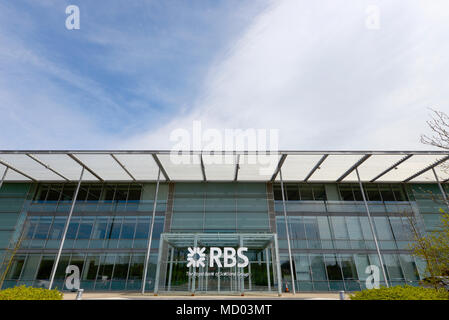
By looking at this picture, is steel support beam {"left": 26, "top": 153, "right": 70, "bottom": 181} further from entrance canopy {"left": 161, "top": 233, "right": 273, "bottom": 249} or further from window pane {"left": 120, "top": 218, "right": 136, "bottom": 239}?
entrance canopy {"left": 161, "top": 233, "right": 273, "bottom": 249}

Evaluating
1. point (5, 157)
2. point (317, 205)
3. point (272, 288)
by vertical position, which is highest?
point (5, 157)

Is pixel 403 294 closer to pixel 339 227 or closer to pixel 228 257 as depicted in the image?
pixel 228 257

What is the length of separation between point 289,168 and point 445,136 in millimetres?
13466

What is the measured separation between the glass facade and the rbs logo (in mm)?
483

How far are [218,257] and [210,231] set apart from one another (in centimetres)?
270

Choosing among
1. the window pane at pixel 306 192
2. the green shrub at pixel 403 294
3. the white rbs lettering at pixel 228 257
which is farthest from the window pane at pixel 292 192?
the green shrub at pixel 403 294

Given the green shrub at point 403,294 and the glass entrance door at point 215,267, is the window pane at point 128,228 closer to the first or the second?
the glass entrance door at point 215,267

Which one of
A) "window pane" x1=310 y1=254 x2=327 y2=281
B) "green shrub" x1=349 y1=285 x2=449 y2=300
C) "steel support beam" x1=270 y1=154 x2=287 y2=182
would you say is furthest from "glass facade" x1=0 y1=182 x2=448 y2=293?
"green shrub" x1=349 y1=285 x2=449 y2=300
